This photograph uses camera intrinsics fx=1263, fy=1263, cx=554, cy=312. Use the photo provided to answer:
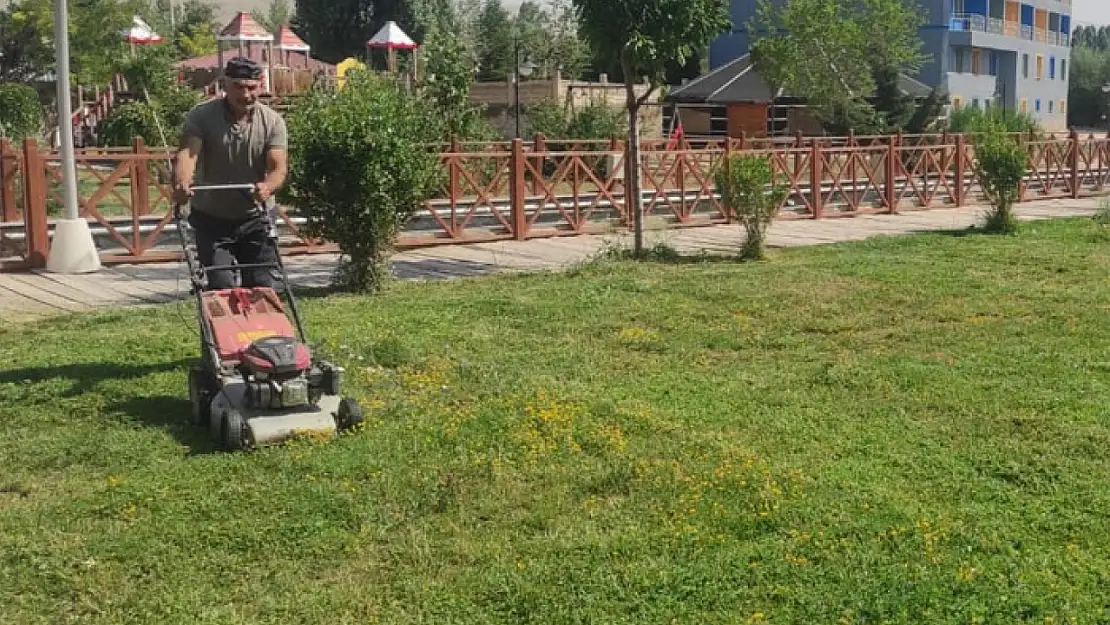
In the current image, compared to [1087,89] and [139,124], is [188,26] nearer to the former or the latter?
[139,124]

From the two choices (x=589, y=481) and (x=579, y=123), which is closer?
(x=589, y=481)

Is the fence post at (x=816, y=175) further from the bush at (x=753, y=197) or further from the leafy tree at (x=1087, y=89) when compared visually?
the leafy tree at (x=1087, y=89)

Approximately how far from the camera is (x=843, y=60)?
A: 102ft

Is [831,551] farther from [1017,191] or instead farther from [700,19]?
[1017,191]

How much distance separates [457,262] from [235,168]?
6.90 meters

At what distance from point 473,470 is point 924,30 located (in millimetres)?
Answer: 44747

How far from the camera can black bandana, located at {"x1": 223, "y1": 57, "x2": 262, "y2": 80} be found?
555cm

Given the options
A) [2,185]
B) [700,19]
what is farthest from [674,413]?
[2,185]

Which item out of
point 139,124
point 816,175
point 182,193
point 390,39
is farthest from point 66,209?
point 390,39

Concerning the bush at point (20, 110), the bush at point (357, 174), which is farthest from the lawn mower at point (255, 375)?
the bush at point (20, 110)

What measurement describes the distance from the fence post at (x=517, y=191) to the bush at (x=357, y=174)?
4.56 metres

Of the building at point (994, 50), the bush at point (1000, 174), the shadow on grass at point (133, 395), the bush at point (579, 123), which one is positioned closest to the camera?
the shadow on grass at point (133, 395)

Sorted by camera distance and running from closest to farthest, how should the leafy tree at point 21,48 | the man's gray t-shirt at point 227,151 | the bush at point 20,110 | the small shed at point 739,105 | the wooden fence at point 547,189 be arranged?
the man's gray t-shirt at point 227,151 → the wooden fence at point 547,189 → the bush at point 20,110 → the leafy tree at point 21,48 → the small shed at point 739,105

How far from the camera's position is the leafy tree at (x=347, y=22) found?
47.9 m
